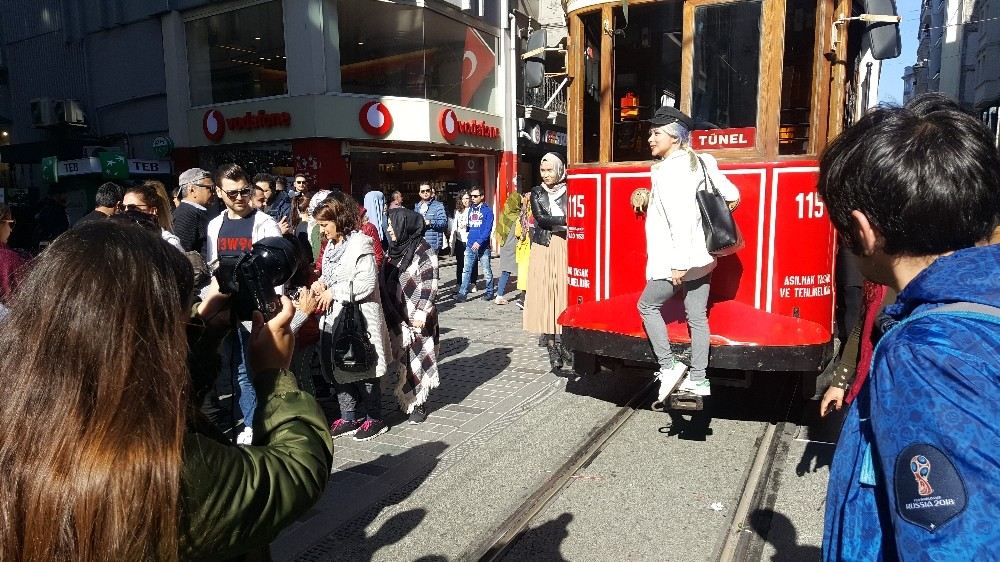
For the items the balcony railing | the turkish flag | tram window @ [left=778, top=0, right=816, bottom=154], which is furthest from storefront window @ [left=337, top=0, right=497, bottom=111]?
tram window @ [left=778, top=0, right=816, bottom=154]

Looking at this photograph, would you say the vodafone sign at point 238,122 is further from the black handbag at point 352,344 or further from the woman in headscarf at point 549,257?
the black handbag at point 352,344

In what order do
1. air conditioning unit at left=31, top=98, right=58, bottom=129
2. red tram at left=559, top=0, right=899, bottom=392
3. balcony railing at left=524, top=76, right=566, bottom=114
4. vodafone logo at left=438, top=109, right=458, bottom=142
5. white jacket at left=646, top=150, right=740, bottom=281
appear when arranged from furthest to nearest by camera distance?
balcony railing at left=524, top=76, right=566, bottom=114, air conditioning unit at left=31, top=98, right=58, bottom=129, vodafone logo at left=438, top=109, right=458, bottom=142, red tram at left=559, top=0, right=899, bottom=392, white jacket at left=646, top=150, right=740, bottom=281

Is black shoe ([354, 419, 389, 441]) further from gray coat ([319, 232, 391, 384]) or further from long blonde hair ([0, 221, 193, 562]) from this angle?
long blonde hair ([0, 221, 193, 562])

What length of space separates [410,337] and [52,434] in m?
4.07

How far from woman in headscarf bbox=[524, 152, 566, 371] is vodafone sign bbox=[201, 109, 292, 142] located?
10.1 meters

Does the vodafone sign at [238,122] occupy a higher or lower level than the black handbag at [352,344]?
higher

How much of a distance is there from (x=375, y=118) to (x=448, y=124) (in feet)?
6.95

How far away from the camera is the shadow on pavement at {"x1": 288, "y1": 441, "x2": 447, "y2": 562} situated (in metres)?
3.27

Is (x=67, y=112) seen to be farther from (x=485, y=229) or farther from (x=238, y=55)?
(x=485, y=229)

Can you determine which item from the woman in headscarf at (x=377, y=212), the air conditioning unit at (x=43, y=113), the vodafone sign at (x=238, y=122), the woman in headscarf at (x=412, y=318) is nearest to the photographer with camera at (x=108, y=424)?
the woman in headscarf at (x=412, y=318)

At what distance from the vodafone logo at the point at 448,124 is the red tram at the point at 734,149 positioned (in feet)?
37.5

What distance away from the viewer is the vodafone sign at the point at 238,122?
1500 cm

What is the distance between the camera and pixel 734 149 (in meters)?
4.73

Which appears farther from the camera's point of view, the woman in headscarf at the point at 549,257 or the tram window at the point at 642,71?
the woman in headscarf at the point at 549,257
